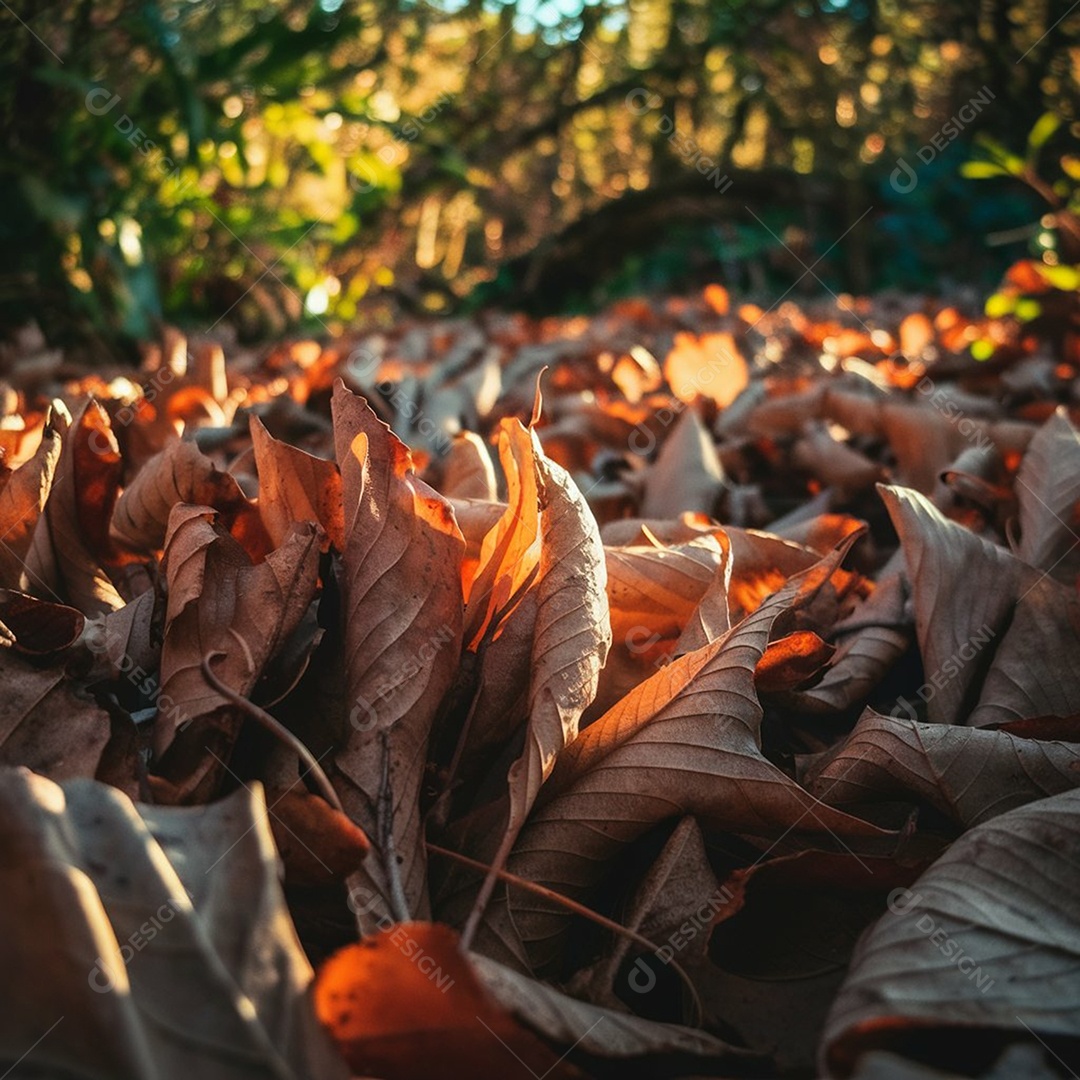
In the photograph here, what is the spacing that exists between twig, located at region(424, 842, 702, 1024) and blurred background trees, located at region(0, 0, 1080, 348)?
10.7 feet

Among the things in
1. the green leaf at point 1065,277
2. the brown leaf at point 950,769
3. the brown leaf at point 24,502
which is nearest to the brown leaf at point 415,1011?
the brown leaf at point 950,769

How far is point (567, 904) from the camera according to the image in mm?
904

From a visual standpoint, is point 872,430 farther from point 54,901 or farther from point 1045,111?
point 1045,111

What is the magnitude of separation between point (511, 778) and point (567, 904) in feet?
0.40

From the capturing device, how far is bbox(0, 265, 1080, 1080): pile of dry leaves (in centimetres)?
69

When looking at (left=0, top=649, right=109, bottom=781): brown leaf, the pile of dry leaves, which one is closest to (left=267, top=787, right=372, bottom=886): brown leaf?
the pile of dry leaves

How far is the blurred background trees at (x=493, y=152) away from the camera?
3773 millimetres

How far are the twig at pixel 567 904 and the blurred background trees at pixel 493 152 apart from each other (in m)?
3.27

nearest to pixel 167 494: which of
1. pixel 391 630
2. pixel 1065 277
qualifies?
pixel 391 630

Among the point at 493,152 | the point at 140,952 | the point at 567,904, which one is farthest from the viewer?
the point at 493,152

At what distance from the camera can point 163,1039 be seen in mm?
643

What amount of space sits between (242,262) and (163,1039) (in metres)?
5.17

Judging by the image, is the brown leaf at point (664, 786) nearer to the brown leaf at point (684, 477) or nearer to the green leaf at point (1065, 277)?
the brown leaf at point (684, 477)

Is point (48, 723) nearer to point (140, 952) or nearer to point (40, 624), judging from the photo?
point (40, 624)
